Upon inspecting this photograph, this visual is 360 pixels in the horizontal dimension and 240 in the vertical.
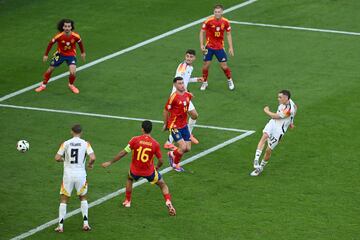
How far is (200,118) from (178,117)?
14.6 feet

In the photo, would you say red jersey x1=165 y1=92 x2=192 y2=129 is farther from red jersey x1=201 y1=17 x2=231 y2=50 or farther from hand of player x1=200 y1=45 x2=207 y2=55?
red jersey x1=201 y1=17 x2=231 y2=50

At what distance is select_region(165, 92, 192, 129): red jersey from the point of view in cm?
2648

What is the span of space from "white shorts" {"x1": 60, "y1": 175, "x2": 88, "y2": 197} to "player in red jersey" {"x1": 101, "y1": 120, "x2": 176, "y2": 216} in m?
0.68

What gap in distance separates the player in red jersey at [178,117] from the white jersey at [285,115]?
89.5 inches

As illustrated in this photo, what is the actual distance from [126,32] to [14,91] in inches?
264

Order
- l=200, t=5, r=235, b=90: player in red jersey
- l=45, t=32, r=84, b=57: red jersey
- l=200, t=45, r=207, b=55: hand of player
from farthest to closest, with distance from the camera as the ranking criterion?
l=200, t=5, r=235, b=90: player in red jersey, l=200, t=45, r=207, b=55: hand of player, l=45, t=32, r=84, b=57: red jersey

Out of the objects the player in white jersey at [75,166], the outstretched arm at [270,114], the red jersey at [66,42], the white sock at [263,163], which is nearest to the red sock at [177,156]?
the white sock at [263,163]

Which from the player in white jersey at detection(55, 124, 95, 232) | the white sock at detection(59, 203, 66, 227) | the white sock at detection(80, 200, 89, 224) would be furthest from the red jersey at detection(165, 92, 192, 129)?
the white sock at detection(59, 203, 66, 227)

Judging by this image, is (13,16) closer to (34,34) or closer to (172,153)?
(34,34)

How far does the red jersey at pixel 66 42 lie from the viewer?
32562 millimetres

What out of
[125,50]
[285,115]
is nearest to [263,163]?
[285,115]

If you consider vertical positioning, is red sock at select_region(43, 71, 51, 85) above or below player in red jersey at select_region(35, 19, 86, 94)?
below

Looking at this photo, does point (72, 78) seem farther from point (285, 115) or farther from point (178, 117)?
point (285, 115)

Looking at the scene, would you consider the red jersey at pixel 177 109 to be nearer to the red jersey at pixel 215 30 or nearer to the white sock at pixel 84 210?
the white sock at pixel 84 210
